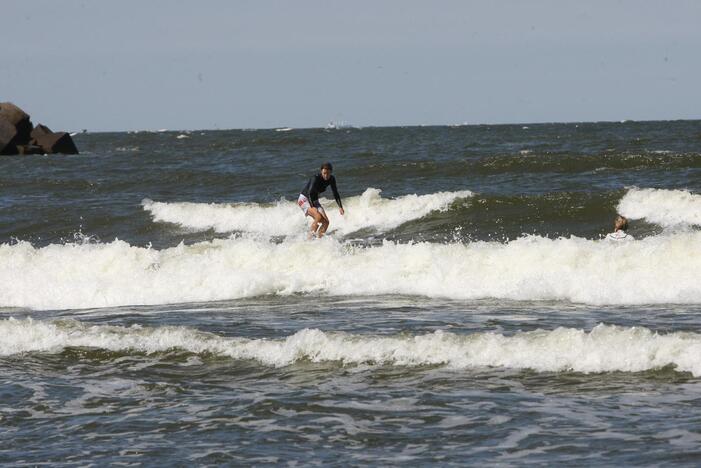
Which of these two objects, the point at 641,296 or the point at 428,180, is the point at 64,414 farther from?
the point at 428,180

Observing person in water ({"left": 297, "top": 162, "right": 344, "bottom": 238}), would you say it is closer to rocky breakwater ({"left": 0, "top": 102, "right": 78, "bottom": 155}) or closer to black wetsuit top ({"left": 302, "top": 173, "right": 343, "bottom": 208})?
black wetsuit top ({"left": 302, "top": 173, "right": 343, "bottom": 208})

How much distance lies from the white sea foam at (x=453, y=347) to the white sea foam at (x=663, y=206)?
44.0 ft

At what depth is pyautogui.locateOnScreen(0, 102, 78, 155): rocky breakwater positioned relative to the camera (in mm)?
63031

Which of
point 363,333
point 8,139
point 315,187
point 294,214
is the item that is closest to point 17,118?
point 8,139

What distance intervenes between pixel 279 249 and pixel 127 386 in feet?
33.3

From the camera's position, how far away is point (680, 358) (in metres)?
10.1

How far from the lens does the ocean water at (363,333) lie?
321 inches

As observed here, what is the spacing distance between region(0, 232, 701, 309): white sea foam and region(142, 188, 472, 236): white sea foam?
6.05m

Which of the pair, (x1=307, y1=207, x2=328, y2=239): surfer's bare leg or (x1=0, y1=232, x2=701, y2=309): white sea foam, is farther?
(x1=307, y1=207, x2=328, y2=239): surfer's bare leg

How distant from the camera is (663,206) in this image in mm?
25078

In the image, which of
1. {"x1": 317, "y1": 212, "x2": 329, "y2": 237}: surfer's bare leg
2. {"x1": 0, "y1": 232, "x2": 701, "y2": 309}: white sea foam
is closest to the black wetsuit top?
{"x1": 317, "y1": 212, "x2": 329, "y2": 237}: surfer's bare leg

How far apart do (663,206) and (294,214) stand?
953cm

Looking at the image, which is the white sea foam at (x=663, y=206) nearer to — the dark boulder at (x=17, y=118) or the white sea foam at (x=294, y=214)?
the white sea foam at (x=294, y=214)

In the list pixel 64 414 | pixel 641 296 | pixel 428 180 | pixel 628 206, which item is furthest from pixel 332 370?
pixel 428 180
